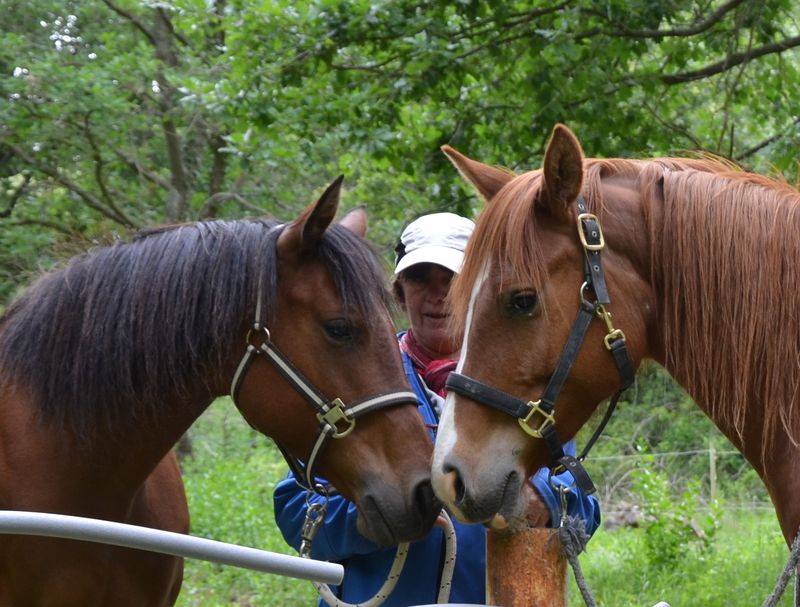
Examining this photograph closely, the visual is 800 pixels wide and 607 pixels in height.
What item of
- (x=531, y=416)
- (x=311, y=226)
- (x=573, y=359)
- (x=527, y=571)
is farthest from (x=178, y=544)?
(x=311, y=226)

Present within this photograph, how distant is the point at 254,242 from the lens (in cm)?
297

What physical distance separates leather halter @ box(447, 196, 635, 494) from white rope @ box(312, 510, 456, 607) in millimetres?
505

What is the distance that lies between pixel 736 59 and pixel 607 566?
155 inches

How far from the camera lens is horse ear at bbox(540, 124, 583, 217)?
238 cm

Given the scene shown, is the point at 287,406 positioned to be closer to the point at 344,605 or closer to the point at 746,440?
the point at 344,605

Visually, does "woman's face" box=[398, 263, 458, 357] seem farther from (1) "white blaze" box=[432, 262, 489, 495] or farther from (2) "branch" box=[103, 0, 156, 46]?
(2) "branch" box=[103, 0, 156, 46]

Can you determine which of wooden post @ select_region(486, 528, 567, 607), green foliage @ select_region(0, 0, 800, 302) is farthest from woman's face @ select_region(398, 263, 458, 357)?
green foliage @ select_region(0, 0, 800, 302)

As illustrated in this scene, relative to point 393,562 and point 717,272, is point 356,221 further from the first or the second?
point 717,272

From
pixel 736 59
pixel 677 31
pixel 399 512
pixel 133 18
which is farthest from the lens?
pixel 133 18

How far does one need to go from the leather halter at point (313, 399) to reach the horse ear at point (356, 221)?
21.9 inches

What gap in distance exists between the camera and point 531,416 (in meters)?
2.42

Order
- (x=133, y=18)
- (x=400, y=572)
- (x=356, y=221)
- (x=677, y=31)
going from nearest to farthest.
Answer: (x=400, y=572), (x=356, y=221), (x=677, y=31), (x=133, y=18)

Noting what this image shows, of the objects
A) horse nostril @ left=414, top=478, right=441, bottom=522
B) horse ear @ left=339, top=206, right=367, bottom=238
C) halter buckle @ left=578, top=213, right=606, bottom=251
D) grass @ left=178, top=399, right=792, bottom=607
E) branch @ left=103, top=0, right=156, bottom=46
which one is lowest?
grass @ left=178, top=399, right=792, bottom=607

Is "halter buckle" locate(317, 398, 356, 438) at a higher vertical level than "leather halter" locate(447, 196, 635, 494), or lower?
lower
